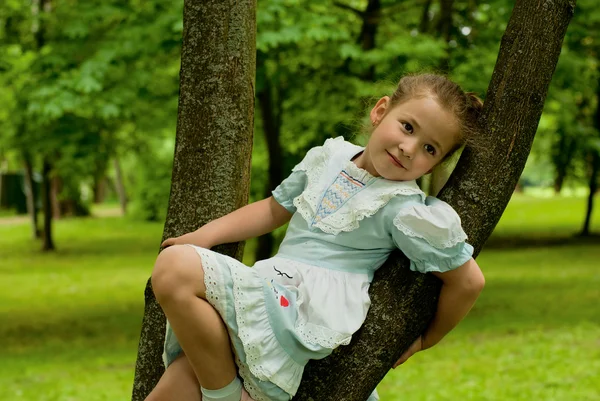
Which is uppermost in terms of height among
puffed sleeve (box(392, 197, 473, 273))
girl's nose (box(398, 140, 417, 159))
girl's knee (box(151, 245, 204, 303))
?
girl's nose (box(398, 140, 417, 159))

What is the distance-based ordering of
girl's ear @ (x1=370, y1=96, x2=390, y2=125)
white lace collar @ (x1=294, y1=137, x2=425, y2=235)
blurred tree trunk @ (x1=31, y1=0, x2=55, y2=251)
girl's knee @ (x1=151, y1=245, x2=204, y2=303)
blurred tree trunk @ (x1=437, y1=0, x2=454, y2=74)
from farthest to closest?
blurred tree trunk @ (x1=31, y1=0, x2=55, y2=251) → blurred tree trunk @ (x1=437, y1=0, x2=454, y2=74) → girl's ear @ (x1=370, y1=96, x2=390, y2=125) → white lace collar @ (x1=294, y1=137, x2=425, y2=235) → girl's knee @ (x1=151, y1=245, x2=204, y2=303)

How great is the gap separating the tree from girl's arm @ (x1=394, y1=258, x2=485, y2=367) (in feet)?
0.10

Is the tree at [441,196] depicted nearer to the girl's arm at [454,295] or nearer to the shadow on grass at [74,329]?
the girl's arm at [454,295]

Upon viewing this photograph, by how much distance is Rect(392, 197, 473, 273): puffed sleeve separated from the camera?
7.57 feet

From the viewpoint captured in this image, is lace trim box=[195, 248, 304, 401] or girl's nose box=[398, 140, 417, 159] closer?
lace trim box=[195, 248, 304, 401]

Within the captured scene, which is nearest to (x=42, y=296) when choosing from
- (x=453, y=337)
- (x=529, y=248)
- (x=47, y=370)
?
(x=47, y=370)

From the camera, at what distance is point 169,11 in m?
8.15

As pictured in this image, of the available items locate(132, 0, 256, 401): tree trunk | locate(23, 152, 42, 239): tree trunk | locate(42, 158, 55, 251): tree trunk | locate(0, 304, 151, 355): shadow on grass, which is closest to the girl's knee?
locate(132, 0, 256, 401): tree trunk

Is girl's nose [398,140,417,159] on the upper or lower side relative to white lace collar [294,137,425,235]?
upper

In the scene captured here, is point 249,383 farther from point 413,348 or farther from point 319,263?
point 413,348

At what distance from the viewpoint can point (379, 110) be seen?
2738mm

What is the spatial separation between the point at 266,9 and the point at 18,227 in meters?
25.2

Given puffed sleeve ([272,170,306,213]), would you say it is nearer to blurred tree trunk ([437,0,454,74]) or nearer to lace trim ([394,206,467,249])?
lace trim ([394,206,467,249])

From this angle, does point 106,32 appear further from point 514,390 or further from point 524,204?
point 524,204
